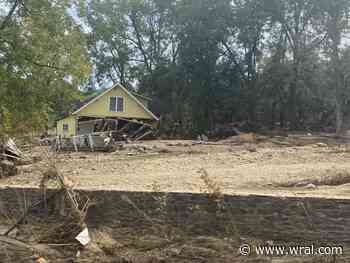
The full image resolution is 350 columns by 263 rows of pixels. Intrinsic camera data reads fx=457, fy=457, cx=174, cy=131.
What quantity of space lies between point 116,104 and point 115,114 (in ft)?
3.00

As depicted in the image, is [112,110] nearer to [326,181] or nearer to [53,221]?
[326,181]

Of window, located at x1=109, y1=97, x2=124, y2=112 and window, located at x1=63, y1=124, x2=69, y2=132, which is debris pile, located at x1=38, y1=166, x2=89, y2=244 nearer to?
window, located at x1=109, y1=97, x2=124, y2=112

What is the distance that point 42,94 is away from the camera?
12828 mm

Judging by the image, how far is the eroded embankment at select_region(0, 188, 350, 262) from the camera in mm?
6219

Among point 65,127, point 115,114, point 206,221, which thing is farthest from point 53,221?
point 65,127

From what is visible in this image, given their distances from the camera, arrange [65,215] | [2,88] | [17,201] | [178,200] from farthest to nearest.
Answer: [2,88] → [17,201] → [65,215] → [178,200]

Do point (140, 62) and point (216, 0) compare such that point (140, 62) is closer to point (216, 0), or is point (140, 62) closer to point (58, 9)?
point (216, 0)

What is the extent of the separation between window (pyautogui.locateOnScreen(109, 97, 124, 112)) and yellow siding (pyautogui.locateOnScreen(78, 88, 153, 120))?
255 millimetres

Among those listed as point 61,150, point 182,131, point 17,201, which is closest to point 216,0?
point 182,131

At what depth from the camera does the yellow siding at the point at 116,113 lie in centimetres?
3709

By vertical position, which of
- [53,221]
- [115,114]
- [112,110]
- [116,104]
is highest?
[116,104]

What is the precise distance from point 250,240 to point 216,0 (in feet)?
112

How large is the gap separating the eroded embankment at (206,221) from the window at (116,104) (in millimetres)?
30646

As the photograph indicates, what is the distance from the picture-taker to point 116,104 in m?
38.1
